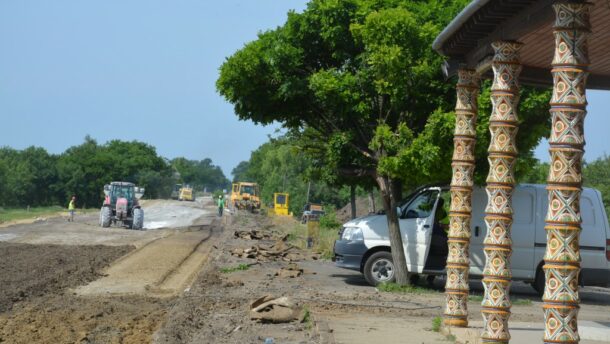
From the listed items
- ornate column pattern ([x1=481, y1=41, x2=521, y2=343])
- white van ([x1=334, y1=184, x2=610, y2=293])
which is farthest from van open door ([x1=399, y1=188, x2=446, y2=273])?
ornate column pattern ([x1=481, y1=41, x2=521, y2=343])

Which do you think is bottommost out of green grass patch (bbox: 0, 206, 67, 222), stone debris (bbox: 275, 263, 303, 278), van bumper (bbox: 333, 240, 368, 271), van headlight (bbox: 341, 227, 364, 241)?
stone debris (bbox: 275, 263, 303, 278)

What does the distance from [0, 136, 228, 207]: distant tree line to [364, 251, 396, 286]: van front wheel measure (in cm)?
7833

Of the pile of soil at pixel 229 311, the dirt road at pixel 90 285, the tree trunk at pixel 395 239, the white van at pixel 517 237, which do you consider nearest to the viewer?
the pile of soil at pixel 229 311

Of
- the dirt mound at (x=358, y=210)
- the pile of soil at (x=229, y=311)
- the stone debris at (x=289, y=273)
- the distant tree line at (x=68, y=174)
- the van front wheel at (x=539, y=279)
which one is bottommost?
the pile of soil at (x=229, y=311)

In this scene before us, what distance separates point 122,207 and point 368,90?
1160 inches

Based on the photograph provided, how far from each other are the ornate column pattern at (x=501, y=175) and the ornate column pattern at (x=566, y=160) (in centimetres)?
209

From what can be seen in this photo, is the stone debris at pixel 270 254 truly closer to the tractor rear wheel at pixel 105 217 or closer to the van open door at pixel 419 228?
the van open door at pixel 419 228

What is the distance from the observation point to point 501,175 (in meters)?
10.1

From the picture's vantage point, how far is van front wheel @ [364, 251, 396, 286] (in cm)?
1925

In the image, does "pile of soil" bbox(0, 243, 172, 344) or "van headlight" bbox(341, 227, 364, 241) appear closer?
"pile of soil" bbox(0, 243, 172, 344)

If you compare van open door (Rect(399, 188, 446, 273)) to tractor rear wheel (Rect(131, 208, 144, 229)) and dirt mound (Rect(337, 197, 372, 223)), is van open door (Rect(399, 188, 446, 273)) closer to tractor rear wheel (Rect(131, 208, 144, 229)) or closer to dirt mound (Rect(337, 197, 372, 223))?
tractor rear wheel (Rect(131, 208, 144, 229))

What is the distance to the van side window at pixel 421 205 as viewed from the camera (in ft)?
61.4

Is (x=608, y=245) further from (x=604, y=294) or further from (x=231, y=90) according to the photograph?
(x=231, y=90)

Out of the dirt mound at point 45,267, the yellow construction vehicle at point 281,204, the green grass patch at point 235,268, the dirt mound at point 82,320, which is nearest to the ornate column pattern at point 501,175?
the dirt mound at point 82,320
